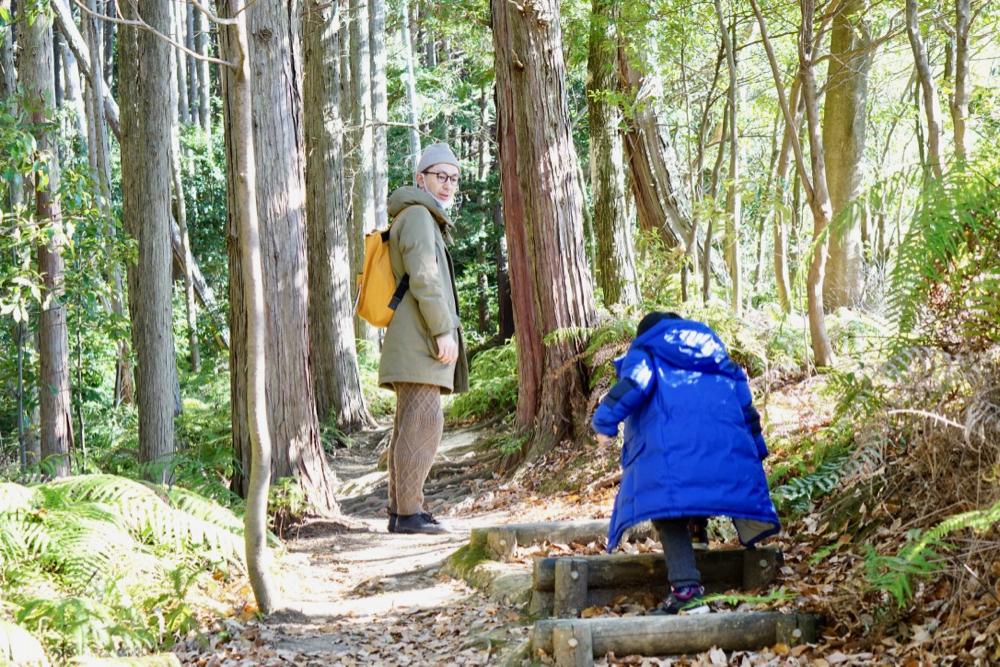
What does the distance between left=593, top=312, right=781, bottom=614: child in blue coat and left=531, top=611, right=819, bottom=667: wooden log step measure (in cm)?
23

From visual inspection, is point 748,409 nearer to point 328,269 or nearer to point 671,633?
point 671,633

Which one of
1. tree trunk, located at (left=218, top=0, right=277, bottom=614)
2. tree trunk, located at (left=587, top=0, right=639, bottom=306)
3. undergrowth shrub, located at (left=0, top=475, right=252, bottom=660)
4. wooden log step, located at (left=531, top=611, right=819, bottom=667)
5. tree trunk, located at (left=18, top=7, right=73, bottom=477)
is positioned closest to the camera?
wooden log step, located at (left=531, top=611, right=819, bottom=667)

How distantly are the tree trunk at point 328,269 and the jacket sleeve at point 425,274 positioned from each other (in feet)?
24.4

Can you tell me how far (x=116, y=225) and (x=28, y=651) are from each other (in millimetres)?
6079

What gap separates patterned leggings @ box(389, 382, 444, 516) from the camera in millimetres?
5953

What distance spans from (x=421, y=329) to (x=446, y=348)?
214 mm

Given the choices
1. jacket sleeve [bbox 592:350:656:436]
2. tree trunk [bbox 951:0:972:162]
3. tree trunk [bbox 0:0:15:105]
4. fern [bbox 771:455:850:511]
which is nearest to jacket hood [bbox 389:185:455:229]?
jacket sleeve [bbox 592:350:656:436]

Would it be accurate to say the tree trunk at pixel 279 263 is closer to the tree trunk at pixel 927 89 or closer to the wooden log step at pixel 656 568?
the wooden log step at pixel 656 568

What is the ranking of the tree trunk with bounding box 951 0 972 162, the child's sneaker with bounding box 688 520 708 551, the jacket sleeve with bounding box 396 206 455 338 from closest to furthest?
the child's sneaker with bounding box 688 520 708 551 < the tree trunk with bounding box 951 0 972 162 < the jacket sleeve with bounding box 396 206 455 338

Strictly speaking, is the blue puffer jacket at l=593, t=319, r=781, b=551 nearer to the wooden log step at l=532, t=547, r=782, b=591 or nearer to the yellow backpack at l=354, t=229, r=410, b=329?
the wooden log step at l=532, t=547, r=782, b=591

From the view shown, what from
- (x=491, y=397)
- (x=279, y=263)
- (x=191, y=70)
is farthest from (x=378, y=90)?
(x=191, y=70)

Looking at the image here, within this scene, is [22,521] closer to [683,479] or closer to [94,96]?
[683,479]

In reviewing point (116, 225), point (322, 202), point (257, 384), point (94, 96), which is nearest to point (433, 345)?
point (257, 384)

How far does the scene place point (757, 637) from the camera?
3.57 meters
